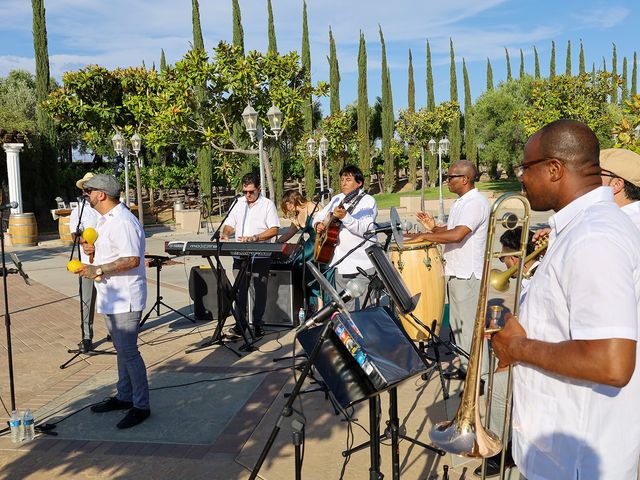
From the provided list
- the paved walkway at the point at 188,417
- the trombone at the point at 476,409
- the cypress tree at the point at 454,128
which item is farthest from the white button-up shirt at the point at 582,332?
the cypress tree at the point at 454,128

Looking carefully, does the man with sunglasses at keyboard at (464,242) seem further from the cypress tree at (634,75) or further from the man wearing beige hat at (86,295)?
the cypress tree at (634,75)

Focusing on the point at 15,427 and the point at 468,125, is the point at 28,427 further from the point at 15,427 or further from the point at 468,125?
the point at 468,125

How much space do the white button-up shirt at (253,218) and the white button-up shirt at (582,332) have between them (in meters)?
5.22

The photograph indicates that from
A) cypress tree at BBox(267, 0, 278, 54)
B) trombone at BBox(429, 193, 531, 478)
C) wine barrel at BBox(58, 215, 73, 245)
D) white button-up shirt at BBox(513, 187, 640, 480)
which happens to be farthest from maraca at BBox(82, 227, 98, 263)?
cypress tree at BBox(267, 0, 278, 54)

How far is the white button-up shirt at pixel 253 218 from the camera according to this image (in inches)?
270

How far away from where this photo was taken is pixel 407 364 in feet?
8.63

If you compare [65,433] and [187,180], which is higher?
[187,180]

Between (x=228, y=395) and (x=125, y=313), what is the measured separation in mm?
1206

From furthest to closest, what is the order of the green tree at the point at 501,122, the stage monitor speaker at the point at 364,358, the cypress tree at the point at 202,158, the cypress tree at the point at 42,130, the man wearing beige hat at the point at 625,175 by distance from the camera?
the green tree at the point at 501,122, the cypress tree at the point at 202,158, the cypress tree at the point at 42,130, the man wearing beige hat at the point at 625,175, the stage monitor speaker at the point at 364,358

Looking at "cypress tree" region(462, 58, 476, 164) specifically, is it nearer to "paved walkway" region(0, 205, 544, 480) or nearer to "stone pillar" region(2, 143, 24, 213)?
"stone pillar" region(2, 143, 24, 213)

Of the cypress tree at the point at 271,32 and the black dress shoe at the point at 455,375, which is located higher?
the cypress tree at the point at 271,32

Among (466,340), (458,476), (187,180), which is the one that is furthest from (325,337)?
(187,180)

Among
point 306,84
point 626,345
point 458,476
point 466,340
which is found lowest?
point 458,476

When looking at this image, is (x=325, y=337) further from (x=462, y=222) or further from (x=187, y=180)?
(x=187, y=180)
